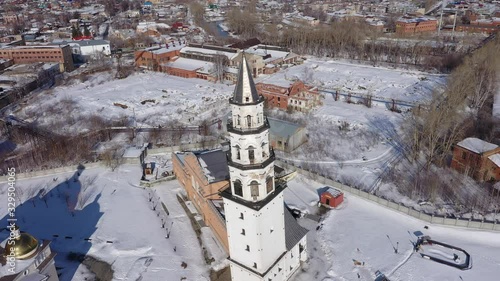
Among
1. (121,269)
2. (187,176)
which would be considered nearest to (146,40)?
(187,176)

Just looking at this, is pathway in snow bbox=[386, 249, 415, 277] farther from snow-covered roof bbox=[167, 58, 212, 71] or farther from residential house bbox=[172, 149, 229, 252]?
snow-covered roof bbox=[167, 58, 212, 71]

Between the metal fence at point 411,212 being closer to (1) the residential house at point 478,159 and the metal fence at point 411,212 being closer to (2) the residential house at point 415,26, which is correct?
(1) the residential house at point 478,159

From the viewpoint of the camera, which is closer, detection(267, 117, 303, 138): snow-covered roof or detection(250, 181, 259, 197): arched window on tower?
detection(250, 181, 259, 197): arched window on tower

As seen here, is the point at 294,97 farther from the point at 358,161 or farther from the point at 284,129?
the point at 358,161

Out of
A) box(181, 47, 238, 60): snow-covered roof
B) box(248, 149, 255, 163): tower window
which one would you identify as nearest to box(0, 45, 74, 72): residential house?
box(181, 47, 238, 60): snow-covered roof

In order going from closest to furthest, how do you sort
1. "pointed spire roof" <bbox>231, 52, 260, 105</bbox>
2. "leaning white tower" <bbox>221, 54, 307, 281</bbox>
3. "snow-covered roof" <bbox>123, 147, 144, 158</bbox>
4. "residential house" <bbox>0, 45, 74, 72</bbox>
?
1. "pointed spire roof" <bbox>231, 52, 260, 105</bbox>
2. "leaning white tower" <bbox>221, 54, 307, 281</bbox>
3. "snow-covered roof" <bbox>123, 147, 144, 158</bbox>
4. "residential house" <bbox>0, 45, 74, 72</bbox>
